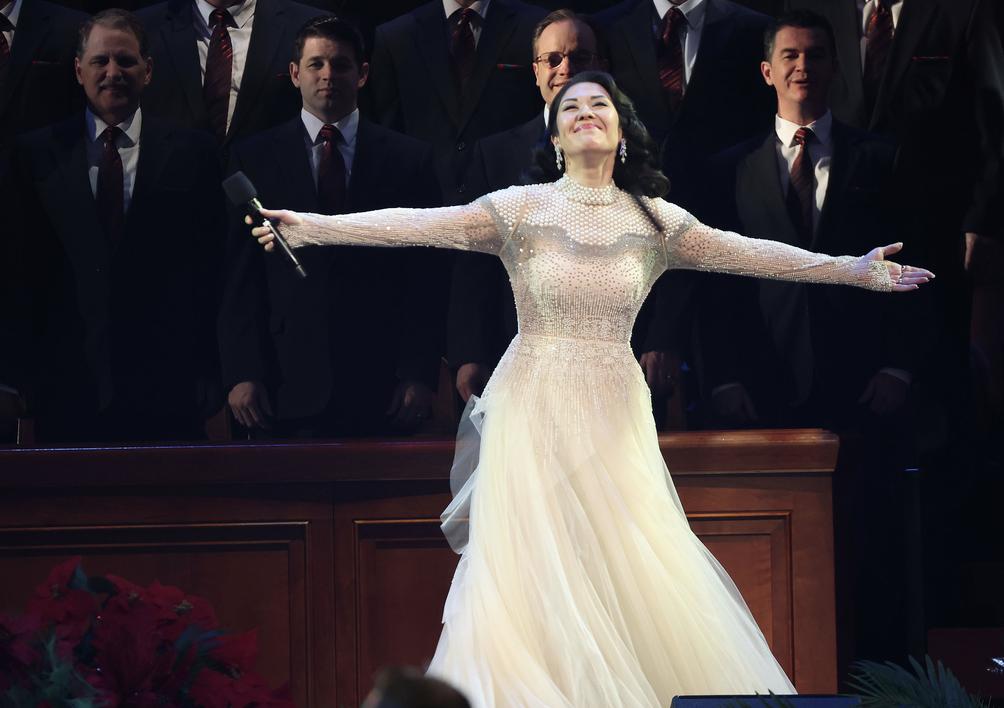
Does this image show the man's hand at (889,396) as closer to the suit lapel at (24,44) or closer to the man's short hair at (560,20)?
the man's short hair at (560,20)

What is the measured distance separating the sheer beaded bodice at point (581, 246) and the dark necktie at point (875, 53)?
1458mm

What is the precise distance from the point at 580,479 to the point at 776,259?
2.25 feet

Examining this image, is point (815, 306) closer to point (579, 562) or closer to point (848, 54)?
point (848, 54)

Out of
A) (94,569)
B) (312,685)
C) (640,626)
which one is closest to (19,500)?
(94,569)

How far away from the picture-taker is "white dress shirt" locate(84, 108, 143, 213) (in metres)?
4.62

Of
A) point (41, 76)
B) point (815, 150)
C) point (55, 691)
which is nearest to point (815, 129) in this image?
point (815, 150)

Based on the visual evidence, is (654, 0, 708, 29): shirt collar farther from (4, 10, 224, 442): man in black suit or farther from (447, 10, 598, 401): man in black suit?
(4, 10, 224, 442): man in black suit

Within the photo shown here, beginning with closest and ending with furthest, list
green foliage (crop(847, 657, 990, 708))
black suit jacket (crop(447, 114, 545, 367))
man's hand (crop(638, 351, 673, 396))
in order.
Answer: green foliage (crop(847, 657, 990, 708))
man's hand (crop(638, 351, 673, 396))
black suit jacket (crop(447, 114, 545, 367))

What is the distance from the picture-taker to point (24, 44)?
4.68 m

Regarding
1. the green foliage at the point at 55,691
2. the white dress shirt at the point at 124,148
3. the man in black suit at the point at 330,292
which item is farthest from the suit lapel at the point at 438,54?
the green foliage at the point at 55,691

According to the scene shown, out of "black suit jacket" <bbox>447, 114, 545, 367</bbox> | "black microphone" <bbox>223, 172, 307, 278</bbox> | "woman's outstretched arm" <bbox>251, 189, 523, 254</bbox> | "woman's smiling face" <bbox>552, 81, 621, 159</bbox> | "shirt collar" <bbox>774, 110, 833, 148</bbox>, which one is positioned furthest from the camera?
"shirt collar" <bbox>774, 110, 833, 148</bbox>

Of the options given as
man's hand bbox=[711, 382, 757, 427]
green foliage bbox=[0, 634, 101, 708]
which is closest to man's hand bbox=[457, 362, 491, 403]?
man's hand bbox=[711, 382, 757, 427]

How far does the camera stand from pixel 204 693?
5.12 ft

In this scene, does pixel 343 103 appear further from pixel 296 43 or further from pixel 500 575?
pixel 500 575
